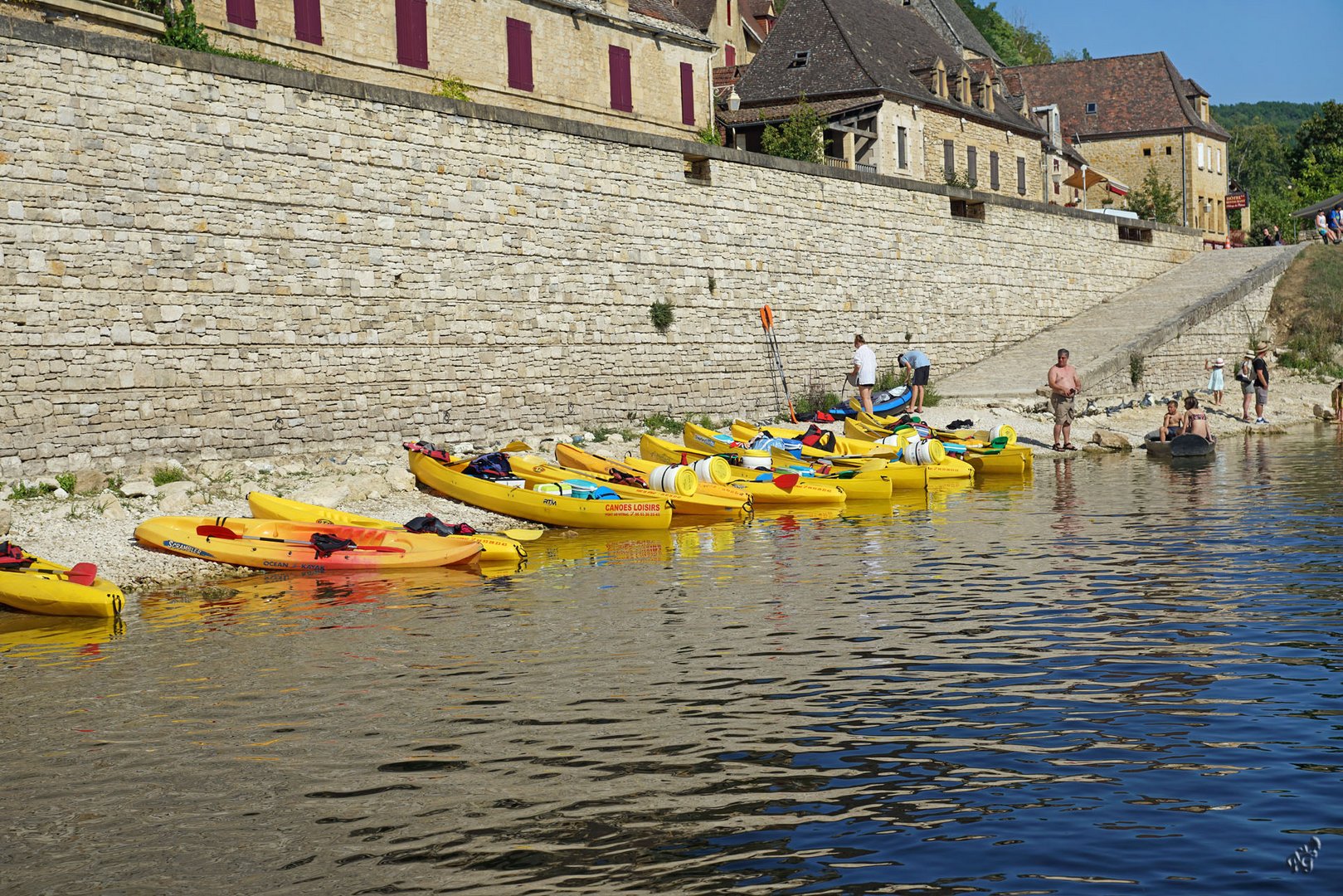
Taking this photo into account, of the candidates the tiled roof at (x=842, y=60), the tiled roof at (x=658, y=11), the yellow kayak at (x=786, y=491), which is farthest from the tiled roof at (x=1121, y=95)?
the yellow kayak at (x=786, y=491)

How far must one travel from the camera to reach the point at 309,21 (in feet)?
71.6

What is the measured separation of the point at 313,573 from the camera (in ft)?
41.3

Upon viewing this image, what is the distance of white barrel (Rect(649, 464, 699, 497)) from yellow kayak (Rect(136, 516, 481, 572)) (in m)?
3.63

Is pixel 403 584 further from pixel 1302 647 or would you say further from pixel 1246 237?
pixel 1246 237

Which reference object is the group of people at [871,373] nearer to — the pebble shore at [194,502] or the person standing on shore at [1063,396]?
the person standing on shore at [1063,396]

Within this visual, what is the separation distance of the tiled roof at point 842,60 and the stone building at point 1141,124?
15.6m

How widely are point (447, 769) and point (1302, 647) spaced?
5.24 m

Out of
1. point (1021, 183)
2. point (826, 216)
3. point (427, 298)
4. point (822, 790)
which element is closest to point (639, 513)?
point (427, 298)

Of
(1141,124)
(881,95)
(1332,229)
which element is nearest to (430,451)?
(881,95)

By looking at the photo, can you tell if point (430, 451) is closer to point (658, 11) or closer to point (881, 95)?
point (658, 11)

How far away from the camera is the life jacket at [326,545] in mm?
12445

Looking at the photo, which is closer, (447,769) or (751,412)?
(447,769)

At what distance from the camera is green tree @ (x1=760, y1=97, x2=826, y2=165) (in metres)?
31.5

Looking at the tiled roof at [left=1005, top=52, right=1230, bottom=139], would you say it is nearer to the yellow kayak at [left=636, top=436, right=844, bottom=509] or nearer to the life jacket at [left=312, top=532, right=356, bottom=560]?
the yellow kayak at [left=636, top=436, right=844, bottom=509]
